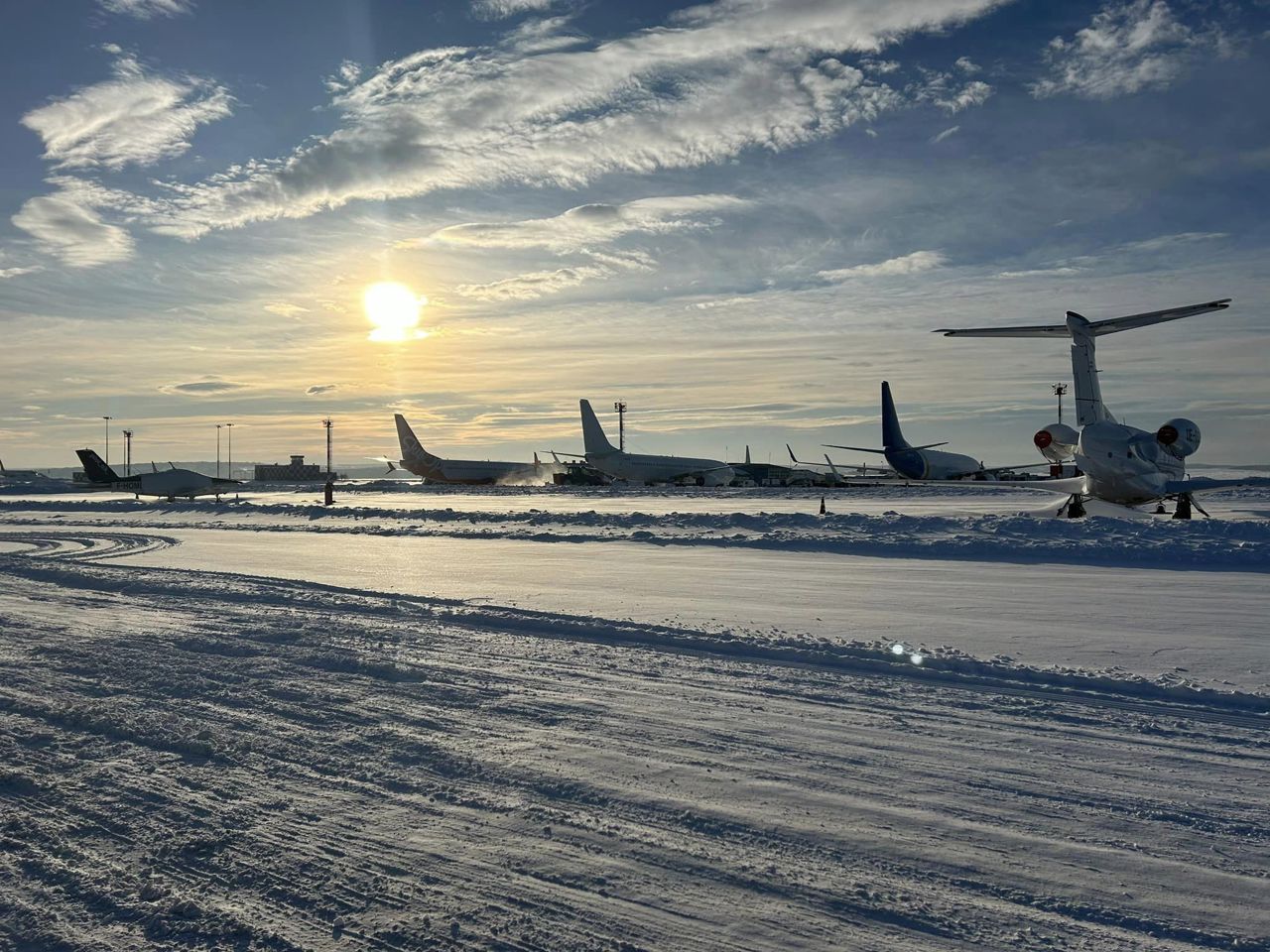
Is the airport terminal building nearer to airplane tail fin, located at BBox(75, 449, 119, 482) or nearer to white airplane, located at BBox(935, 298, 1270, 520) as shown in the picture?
airplane tail fin, located at BBox(75, 449, 119, 482)

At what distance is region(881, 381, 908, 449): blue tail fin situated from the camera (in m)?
58.0

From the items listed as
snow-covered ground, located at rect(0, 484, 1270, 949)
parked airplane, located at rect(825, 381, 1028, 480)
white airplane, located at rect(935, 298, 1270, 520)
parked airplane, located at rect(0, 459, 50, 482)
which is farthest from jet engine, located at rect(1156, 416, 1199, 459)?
parked airplane, located at rect(0, 459, 50, 482)

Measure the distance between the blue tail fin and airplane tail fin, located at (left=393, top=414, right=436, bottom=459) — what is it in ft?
113

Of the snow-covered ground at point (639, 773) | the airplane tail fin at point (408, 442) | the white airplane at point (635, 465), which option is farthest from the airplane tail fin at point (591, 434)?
the snow-covered ground at point (639, 773)

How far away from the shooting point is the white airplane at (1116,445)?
19.7 m

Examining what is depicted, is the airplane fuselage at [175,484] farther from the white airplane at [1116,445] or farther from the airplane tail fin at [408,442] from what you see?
the white airplane at [1116,445]

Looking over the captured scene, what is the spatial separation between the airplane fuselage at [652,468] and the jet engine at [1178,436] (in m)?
41.8

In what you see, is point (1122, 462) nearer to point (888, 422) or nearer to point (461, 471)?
point (888, 422)

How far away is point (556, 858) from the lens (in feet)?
11.5

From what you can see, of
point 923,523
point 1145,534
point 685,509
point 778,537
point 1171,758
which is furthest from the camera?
point 685,509

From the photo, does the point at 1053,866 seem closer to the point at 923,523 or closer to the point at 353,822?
the point at 353,822

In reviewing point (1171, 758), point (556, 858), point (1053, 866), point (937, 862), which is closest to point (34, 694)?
point (556, 858)

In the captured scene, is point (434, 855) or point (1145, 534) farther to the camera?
point (1145, 534)

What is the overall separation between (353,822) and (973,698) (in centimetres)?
401
